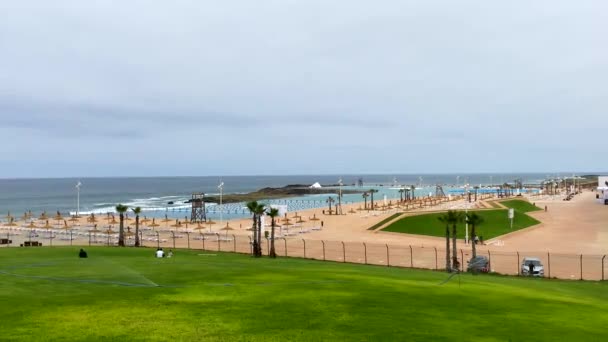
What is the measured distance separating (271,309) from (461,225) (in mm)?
52762

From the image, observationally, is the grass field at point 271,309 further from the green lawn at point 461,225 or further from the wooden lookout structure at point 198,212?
the wooden lookout structure at point 198,212

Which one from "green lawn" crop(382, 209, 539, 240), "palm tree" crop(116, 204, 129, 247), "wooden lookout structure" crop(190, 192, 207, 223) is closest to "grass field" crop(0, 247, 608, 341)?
"palm tree" crop(116, 204, 129, 247)

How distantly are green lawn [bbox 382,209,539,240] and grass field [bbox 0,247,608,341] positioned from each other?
128 feet

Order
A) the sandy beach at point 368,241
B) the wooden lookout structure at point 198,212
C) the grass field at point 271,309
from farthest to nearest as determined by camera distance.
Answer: the wooden lookout structure at point 198,212 → the sandy beach at point 368,241 → the grass field at point 271,309

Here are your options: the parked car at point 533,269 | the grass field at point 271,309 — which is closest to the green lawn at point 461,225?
the parked car at point 533,269

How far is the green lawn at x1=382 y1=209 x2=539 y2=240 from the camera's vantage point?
6262cm

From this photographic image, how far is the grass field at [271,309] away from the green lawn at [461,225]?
39.0m

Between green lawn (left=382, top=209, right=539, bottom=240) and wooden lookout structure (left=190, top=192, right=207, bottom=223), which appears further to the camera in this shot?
wooden lookout structure (left=190, top=192, right=207, bottom=223)

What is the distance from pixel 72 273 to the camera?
76.8ft

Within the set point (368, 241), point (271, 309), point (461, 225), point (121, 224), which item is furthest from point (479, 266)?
point (121, 224)

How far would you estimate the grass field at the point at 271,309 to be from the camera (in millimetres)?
13383

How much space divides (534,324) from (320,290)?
7.48 metres

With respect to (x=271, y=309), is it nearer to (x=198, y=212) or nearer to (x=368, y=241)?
(x=368, y=241)

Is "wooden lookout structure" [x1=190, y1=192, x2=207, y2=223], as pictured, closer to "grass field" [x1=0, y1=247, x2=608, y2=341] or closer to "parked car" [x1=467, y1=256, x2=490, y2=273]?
"parked car" [x1=467, y1=256, x2=490, y2=273]
